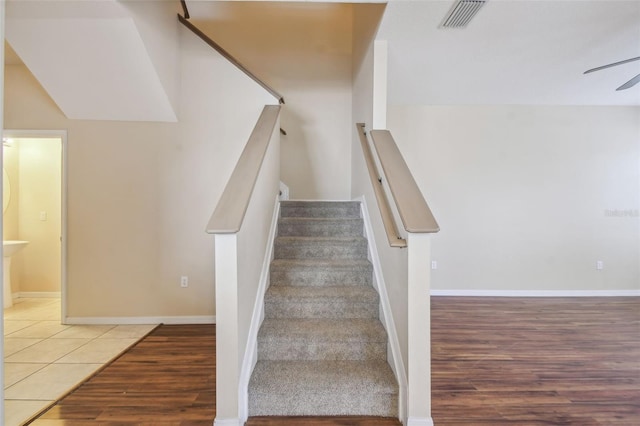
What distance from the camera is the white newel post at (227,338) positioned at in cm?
166

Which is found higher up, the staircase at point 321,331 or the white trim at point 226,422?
the staircase at point 321,331

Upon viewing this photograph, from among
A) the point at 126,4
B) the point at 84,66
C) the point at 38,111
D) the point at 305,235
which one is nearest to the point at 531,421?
the point at 305,235

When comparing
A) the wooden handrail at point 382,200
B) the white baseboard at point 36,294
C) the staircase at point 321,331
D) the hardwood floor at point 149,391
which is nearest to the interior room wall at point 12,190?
the white baseboard at point 36,294

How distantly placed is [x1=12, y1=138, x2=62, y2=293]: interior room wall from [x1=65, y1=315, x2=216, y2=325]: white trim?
5.15 ft

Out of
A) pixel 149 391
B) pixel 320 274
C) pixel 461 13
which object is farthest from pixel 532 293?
pixel 149 391

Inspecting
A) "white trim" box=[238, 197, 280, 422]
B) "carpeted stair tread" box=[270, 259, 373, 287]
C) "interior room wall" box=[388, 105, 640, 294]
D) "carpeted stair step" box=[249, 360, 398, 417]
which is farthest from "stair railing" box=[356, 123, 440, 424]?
"interior room wall" box=[388, 105, 640, 294]

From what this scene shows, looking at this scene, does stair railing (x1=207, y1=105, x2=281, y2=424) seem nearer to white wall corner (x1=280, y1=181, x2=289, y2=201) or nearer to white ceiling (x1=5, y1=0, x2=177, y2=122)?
white ceiling (x1=5, y1=0, x2=177, y2=122)

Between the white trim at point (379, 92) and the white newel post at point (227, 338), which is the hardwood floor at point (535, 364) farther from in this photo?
the white trim at point (379, 92)

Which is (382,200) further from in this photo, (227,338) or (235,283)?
(227,338)

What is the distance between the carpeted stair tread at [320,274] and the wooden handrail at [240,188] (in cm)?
87

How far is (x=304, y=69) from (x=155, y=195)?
8.51ft

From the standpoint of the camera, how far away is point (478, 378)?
2.27 metres

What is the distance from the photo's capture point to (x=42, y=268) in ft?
14.2

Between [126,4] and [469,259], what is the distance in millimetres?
4601
